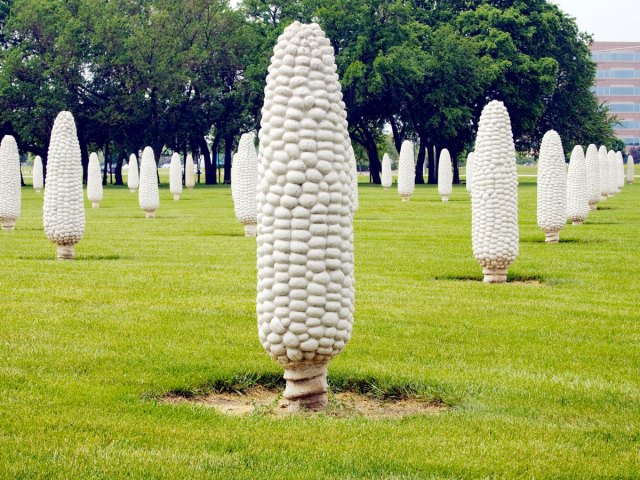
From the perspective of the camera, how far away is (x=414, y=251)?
20.1m

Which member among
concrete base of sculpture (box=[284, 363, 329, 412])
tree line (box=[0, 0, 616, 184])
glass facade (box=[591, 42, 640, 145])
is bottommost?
concrete base of sculpture (box=[284, 363, 329, 412])

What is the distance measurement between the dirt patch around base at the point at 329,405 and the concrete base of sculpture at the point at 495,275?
759 cm

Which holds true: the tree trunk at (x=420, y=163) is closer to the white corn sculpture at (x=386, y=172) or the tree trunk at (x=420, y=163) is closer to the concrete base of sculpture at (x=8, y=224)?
the white corn sculpture at (x=386, y=172)

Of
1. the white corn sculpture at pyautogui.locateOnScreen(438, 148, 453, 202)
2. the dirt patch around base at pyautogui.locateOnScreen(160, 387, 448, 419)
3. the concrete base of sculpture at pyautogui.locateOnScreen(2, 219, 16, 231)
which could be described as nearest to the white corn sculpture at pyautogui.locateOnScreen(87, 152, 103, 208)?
the concrete base of sculpture at pyautogui.locateOnScreen(2, 219, 16, 231)

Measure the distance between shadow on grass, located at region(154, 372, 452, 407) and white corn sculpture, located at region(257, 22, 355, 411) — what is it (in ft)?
2.66

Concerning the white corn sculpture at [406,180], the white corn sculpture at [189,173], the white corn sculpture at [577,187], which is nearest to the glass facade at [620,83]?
the white corn sculpture at [189,173]

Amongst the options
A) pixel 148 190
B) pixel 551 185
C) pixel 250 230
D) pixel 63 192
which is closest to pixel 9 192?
pixel 250 230

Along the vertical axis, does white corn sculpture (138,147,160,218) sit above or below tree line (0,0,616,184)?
below

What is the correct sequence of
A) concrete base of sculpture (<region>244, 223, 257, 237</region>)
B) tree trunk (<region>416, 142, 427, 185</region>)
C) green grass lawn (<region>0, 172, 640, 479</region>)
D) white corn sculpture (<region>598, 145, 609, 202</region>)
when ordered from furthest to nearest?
1. tree trunk (<region>416, 142, 427, 185</region>)
2. white corn sculpture (<region>598, 145, 609, 202</region>)
3. concrete base of sculpture (<region>244, 223, 257, 237</region>)
4. green grass lawn (<region>0, 172, 640, 479</region>)

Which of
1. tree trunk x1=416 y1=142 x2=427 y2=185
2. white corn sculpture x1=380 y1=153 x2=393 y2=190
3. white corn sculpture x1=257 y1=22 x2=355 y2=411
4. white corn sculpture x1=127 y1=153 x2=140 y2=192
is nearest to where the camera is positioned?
white corn sculpture x1=257 y1=22 x2=355 y2=411

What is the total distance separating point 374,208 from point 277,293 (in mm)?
30604

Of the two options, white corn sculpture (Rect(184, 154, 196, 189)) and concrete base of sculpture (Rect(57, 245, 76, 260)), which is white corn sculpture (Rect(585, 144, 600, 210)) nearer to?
concrete base of sculpture (Rect(57, 245, 76, 260))

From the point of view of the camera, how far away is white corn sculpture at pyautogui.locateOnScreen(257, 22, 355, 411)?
6.82 metres

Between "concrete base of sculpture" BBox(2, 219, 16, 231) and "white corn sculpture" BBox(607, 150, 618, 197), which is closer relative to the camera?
"concrete base of sculpture" BBox(2, 219, 16, 231)
